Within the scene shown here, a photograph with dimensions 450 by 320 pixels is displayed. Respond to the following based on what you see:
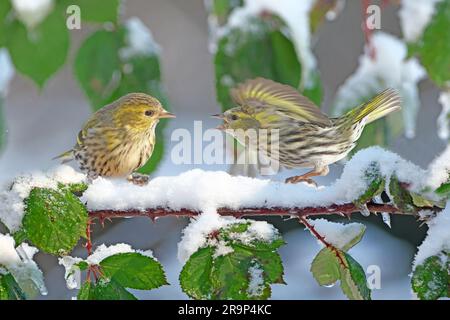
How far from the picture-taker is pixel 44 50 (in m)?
0.79

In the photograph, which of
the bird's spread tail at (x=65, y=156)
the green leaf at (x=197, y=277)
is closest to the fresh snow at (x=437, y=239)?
the green leaf at (x=197, y=277)

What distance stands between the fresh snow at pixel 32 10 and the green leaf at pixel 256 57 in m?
0.16

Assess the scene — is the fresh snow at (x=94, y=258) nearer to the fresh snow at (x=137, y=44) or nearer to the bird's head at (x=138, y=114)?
the bird's head at (x=138, y=114)

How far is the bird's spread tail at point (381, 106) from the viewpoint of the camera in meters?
0.51

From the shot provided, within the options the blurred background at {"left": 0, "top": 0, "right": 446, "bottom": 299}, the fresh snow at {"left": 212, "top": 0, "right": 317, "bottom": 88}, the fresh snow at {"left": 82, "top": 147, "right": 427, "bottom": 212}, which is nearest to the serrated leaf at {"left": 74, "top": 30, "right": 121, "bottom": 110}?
the fresh snow at {"left": 212, "top": 0, "right": 317, "bottom": 88}

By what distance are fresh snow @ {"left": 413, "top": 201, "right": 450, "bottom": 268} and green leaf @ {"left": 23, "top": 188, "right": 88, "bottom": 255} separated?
177mm

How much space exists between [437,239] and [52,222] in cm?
20

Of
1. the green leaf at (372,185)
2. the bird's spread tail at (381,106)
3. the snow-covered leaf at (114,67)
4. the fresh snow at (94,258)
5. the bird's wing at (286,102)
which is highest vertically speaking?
the snow-covered leaf at (114,67)

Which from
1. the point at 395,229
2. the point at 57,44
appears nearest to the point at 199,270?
the point at 57,44

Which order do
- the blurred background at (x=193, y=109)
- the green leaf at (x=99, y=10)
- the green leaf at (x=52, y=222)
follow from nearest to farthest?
the green leaf at (x=52, y=222) → the green leaf at (x=99, y=10) → the blurred background at (x=193, y=109)

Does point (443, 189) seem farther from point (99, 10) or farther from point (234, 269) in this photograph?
point (99, 10)

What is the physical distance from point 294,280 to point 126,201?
131 cm

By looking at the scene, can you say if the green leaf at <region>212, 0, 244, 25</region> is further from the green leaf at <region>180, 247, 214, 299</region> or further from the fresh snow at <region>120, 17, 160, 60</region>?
the green leaf at <region>180, 247, 214, 299</region>

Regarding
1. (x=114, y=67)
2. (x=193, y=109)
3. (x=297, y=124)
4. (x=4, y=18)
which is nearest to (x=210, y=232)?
(x=297, y=124)
